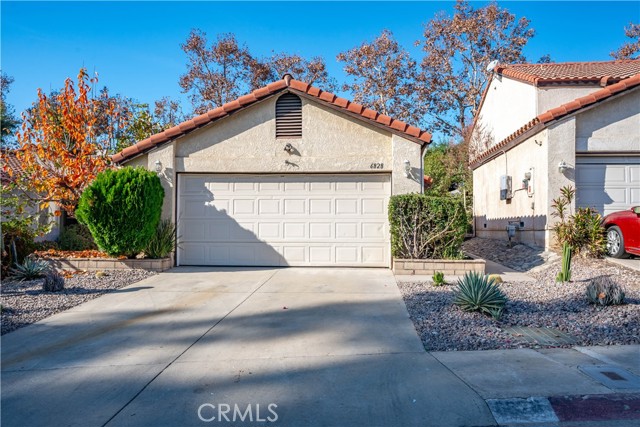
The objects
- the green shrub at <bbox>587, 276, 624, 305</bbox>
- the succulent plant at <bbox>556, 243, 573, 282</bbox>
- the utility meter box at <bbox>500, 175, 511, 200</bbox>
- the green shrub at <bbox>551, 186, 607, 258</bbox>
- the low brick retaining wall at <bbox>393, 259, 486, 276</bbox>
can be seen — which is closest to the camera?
the green shrub at <bbox>587, 276, 624, 305</bbox>

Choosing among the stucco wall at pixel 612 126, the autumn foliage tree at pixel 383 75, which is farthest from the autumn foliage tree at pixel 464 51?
the stucco wall at pixel 612 126

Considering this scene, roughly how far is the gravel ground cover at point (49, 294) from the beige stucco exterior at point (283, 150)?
6.60 feet

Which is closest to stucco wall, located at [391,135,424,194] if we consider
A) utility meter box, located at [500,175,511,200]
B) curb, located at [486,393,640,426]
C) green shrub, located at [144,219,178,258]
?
utility meter box, located at [500,175,511,200]

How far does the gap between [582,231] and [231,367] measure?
865 cm

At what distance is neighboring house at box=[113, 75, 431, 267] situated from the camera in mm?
10133

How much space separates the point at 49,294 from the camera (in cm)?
727

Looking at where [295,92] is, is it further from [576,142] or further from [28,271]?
[576,142]

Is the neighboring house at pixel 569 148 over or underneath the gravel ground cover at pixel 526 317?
over

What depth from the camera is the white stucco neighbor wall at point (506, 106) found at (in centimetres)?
1412

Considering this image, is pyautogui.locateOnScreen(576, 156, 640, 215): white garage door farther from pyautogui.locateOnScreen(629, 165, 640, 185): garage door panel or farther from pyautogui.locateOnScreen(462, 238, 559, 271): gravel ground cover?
pyautogui.locateOnScreen(462, 238, 559, 271): gravel ground cover

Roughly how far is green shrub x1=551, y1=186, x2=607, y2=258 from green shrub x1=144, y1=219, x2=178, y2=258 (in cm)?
880

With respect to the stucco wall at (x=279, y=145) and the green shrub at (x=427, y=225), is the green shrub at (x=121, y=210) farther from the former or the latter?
the green shrub at (x=427, y=225)

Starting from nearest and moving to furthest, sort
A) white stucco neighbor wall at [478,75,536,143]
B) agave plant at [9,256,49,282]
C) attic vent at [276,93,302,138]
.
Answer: agave plant at [9,256,49,282]
attic vent at [276,93,302,138]
white stucco neighbor wall at [478,75,536,143]

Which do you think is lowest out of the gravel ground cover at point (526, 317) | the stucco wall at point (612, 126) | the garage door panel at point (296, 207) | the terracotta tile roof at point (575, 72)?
the gravel ground cover at point (526, 317)
